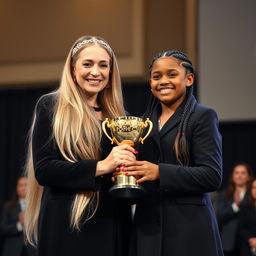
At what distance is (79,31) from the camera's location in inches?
396

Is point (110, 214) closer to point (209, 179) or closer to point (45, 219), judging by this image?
point (45, 219)

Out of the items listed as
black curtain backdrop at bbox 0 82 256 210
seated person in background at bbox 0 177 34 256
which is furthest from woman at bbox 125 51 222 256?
black curtain backdrop at bbox 0 82 256 210

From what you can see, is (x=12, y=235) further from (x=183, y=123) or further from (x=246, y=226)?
(x=183, y=123)

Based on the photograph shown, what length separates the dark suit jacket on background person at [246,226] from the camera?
6977mm

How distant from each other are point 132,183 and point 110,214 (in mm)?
264

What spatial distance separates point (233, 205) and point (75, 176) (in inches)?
183

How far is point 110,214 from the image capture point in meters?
3.05

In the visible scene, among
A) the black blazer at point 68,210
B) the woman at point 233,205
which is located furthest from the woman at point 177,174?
the woman at point 233,205

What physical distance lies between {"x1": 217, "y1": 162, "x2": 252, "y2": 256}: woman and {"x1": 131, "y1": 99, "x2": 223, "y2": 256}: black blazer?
4348mm

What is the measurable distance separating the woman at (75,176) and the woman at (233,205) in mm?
4300

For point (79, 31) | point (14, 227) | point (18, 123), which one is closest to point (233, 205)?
point (14, 227)

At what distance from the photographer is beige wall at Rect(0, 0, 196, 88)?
978 cm

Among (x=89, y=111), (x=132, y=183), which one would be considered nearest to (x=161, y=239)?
(x=132, y=183)

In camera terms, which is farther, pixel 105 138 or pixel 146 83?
pixel 146 83
